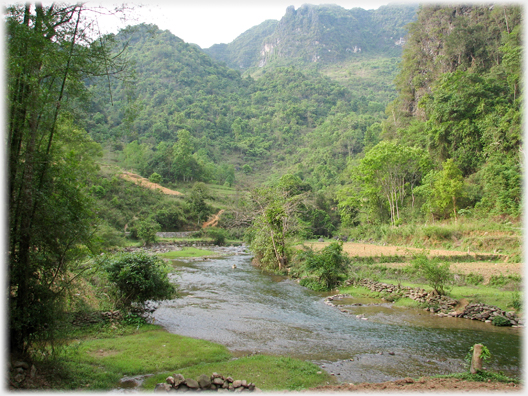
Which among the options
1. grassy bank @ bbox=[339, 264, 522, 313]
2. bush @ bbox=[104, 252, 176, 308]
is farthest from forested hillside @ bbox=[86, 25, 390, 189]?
bush @ bbox=[104, 252, 176, 308]

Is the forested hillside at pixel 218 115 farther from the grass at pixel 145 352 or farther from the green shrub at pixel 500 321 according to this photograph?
the green shrub at pixel 500 321

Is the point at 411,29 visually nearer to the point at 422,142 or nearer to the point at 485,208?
the point at 422,142

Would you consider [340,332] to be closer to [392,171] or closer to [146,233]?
[392,171]

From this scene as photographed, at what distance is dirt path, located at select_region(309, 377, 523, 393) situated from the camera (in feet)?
20.6

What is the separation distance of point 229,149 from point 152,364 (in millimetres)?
101351

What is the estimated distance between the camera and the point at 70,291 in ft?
23.4

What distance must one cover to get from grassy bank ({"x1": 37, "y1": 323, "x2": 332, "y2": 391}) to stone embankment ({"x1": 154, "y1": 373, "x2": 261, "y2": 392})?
489 millimetres

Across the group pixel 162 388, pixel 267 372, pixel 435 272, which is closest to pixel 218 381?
pixel 162 388

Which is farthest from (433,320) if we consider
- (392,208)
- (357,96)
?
(357,96)

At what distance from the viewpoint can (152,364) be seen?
8023 mm

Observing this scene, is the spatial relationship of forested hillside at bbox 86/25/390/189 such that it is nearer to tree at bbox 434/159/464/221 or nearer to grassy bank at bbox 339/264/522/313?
tree at bbox 434/159/464/221

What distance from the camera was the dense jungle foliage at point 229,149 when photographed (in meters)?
6.55

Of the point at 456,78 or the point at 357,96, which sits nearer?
the point at 456,78

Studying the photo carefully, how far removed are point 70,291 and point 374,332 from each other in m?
9.01
